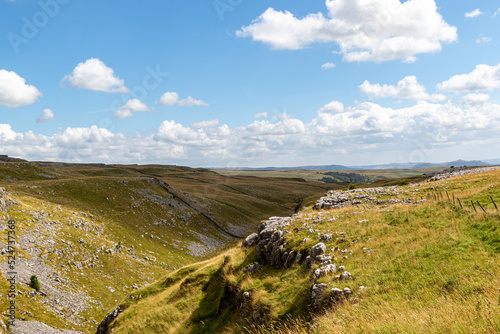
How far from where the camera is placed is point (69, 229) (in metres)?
57.9

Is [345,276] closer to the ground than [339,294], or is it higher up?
higher up

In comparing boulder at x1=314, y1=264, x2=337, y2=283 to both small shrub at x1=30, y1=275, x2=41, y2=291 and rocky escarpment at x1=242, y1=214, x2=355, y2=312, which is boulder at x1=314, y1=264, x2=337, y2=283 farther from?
small shrub at x1=30, y1=275, x2=41, y2=291

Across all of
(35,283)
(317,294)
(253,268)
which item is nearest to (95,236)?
(35,283)

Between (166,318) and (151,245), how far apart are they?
5194 centimetres

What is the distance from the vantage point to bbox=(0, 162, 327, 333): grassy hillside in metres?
40.5

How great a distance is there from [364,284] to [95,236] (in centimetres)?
Answer: 6343

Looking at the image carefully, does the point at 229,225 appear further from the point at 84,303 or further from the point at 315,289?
the point at 315,289

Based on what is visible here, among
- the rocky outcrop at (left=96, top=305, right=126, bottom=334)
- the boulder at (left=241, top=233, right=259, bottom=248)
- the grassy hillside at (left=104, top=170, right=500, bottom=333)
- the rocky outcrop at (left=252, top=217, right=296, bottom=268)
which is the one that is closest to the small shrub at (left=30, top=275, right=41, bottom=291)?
the rocky outcrop at (left=96, top=305, right=126, bottom=334)

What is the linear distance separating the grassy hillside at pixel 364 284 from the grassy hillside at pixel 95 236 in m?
15.7

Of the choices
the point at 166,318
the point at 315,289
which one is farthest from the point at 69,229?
the point at 315,289

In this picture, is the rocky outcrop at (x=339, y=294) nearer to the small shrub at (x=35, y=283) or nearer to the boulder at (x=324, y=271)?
the boulder at (x=324, y=271)

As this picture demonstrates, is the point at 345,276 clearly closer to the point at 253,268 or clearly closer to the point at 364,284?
the point at 364,284

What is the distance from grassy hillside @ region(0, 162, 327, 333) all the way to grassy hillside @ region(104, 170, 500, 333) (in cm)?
1566

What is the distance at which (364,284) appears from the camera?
1361 cm
